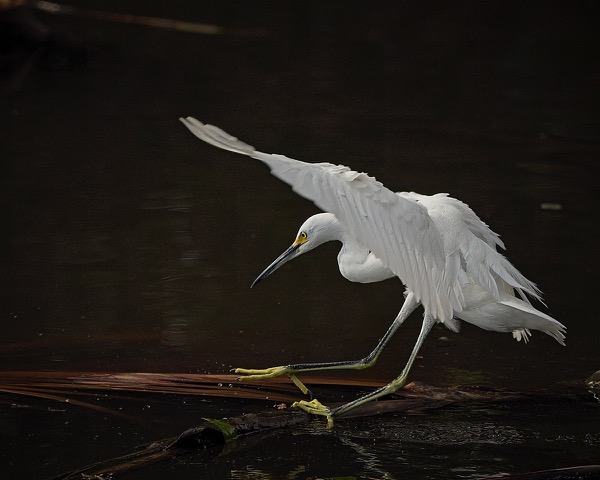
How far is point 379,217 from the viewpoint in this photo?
426 cm

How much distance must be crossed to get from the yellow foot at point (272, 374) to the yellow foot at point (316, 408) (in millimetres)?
168

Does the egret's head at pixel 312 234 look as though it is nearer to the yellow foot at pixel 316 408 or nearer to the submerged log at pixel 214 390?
the submerged log at pixel 214 390

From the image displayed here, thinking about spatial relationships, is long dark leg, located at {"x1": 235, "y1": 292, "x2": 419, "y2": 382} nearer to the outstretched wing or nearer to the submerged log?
the submerged log

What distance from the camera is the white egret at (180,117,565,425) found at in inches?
162

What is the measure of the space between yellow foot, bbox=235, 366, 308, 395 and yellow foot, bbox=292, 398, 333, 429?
0.17m

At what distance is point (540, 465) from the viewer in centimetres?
443

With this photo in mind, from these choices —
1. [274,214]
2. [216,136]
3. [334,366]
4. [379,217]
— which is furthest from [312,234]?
[274,214]

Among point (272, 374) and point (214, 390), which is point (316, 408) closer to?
point (272, 374)

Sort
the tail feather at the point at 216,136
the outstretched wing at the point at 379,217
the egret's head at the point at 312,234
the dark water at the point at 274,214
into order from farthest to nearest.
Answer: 1. the egret's head at the point at 312,234
2. the dark water at the point at 274,214
3. the tail feather at the point at 216,136
4. the outstretched wing at the point at 379,217

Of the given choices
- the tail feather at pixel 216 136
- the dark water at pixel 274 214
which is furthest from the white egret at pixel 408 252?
the dark water at pixel 274 214

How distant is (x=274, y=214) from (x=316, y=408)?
3030mm

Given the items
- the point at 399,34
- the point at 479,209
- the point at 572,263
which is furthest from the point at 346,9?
the point at 572,263

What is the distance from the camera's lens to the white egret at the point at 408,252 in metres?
4.11

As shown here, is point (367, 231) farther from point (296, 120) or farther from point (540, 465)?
point (296, 120)
